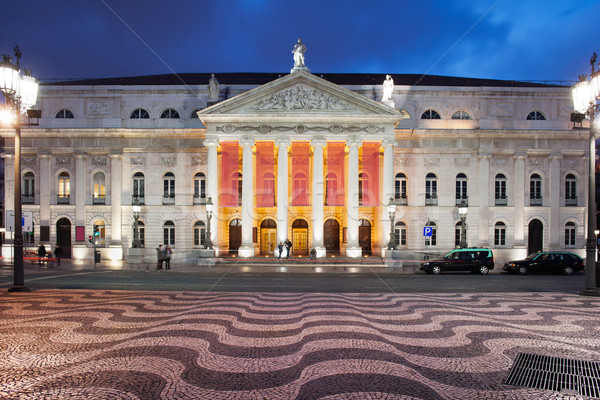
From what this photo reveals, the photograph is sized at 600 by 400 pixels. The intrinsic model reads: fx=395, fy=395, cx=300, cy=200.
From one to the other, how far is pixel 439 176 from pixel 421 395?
3556 centimetres

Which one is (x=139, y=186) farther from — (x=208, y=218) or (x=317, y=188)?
(x=317, y=188)

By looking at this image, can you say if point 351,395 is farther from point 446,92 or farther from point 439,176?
point 446,92

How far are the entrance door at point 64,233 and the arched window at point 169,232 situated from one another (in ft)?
29.3

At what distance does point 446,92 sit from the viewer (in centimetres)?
3850

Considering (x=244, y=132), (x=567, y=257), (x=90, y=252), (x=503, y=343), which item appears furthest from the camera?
(x=90, y=252)

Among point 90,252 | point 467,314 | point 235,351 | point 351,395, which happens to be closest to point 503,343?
point 467,314

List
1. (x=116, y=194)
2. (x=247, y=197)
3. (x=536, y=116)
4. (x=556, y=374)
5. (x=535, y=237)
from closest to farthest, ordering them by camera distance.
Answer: (x=556, y=374) → (x=247, y=197) → (x=116, y=194) → (x=535, y=237) → (x=536, y=116)

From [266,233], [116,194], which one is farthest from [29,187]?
[266,233]

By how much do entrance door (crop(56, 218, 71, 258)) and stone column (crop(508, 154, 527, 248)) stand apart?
42341mm

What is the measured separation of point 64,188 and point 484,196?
132 feet

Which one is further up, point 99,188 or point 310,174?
point 310,174

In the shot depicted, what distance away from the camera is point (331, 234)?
3838cm

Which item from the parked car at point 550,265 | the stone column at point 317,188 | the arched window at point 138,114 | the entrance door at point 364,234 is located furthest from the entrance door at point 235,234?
the parked car at point 550,265

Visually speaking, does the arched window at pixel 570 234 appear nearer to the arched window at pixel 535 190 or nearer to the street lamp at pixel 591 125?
the arched window at pixel 535 190
